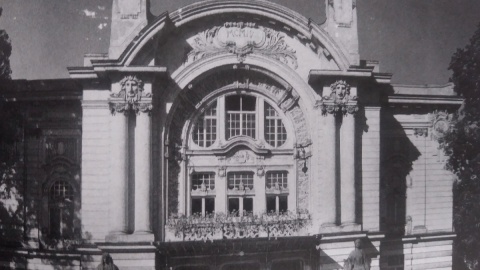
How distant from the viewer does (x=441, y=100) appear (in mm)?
18922

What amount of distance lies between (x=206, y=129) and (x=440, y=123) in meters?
10.1

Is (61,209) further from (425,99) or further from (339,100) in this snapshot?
(425,99)

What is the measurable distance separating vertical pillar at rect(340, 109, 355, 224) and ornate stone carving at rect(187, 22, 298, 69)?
2.93 metres

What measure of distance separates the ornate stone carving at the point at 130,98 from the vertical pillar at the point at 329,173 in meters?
6.34

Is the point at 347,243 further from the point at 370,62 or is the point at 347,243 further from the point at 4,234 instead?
the point at 4,234

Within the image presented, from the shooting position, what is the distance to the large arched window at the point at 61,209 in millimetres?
16922

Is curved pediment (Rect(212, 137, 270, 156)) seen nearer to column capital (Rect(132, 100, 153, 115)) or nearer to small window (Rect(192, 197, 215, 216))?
small window (Rect(192, 197, 215, 216))

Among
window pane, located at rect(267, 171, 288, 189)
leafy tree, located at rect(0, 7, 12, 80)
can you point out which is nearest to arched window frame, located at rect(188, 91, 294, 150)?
window pane, located at rect(267, 171, 288, 189)

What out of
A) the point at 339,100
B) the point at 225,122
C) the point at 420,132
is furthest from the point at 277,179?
the point at 420,132

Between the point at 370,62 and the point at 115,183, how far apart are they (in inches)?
421

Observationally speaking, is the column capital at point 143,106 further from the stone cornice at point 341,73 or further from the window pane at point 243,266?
the window pane at point 243,266

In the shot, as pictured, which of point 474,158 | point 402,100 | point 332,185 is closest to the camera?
point 332,185

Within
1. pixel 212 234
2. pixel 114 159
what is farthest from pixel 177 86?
pixel 212 234

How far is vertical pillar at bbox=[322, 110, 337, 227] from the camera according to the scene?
16.0 metres
